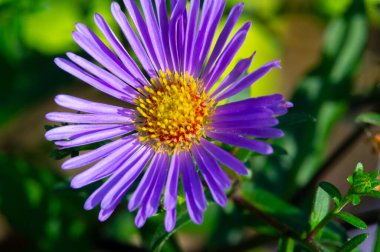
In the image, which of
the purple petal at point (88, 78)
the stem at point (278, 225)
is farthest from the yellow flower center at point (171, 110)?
the stem at point (278, 225)

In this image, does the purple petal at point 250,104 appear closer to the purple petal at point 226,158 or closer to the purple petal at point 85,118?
the purple petal at point 226,158

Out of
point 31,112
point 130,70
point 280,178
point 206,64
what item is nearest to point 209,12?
point 206,64

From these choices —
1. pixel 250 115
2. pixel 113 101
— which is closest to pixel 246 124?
pixel 250 115

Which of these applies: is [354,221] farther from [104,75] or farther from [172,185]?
[104,75]

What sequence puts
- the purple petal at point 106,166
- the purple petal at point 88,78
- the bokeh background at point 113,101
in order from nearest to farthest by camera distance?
the purple petal at point 106,166 < the purple petal at point 88,78 < the bokeh background at point 113,101

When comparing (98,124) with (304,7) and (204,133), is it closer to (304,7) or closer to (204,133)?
(204,133)

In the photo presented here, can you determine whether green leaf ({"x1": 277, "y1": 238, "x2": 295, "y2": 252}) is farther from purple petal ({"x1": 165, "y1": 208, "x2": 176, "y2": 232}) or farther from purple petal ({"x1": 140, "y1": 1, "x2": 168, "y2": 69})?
purple petal ({"x1": 140, "y1": 1, "x2": 168, "y2": 69})
